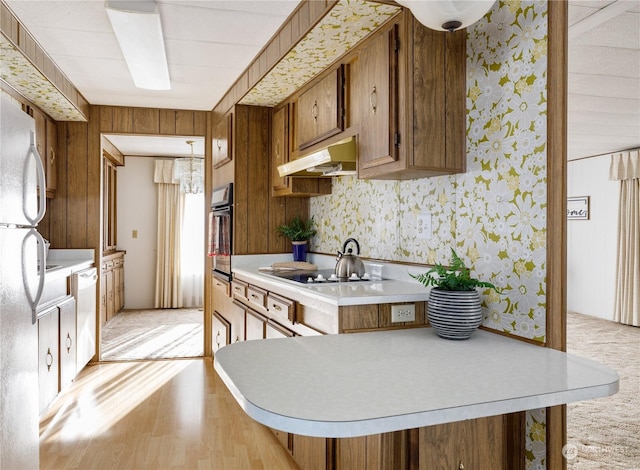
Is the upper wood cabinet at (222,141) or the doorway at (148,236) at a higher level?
the upper wood cabinet at (222,141)

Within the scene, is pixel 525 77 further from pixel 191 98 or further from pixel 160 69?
pixel 191 98

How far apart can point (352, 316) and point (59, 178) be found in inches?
143

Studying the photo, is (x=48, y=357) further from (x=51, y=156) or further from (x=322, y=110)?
(x=322, y=110)

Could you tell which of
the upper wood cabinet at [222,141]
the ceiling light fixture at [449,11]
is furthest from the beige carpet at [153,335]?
the ceiling light fixture at [449,11]

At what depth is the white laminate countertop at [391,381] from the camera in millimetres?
1034

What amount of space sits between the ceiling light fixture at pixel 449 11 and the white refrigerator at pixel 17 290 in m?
1.71

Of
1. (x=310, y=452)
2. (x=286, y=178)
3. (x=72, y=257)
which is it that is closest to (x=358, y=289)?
(x=310, y=452)

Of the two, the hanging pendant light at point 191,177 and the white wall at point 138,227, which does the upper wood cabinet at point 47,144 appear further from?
the white wall at point 138,227

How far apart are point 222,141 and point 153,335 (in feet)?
8.59

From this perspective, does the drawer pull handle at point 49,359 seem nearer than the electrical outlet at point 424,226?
No

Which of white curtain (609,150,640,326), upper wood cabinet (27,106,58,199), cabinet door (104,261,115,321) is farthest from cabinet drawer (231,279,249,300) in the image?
white curtain (609,150,640,326)

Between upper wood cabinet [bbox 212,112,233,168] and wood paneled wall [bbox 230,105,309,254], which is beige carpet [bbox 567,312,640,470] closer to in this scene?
wood paneled wall [bbox 230,105,309,254]

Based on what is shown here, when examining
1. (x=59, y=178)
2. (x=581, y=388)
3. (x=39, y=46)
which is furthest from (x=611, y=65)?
(x=59, y=178)

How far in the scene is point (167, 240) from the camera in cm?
753
